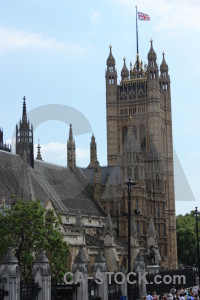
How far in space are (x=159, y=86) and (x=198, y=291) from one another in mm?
75806

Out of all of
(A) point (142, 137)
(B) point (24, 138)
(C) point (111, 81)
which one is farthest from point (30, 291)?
(C) point (111, 81)

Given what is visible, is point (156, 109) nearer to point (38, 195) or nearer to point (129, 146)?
point (129, 146)

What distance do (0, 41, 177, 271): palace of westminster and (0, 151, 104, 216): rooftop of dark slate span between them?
83 mm

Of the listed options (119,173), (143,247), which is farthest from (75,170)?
(143,247)

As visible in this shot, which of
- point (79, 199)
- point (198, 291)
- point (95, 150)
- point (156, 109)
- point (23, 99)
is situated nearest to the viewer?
point (198, 291)

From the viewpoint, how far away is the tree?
129ft

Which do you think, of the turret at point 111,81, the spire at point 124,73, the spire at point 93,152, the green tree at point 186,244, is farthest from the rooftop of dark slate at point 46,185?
the green tree at point 186,244

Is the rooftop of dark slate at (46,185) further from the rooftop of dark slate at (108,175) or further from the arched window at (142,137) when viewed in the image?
the arched window at (142,137)

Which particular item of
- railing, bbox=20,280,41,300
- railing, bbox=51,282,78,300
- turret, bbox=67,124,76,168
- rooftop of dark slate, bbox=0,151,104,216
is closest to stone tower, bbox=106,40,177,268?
turret, bbox=67,124,76,168

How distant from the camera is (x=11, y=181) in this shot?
60594 millimetres

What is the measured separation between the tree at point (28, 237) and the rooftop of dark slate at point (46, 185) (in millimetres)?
13538

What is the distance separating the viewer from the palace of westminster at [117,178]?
6366 cm

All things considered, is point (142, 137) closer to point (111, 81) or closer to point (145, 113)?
point (145, 113)

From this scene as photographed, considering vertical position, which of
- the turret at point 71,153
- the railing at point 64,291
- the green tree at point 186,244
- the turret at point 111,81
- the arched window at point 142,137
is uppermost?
the turret at point 111,81
